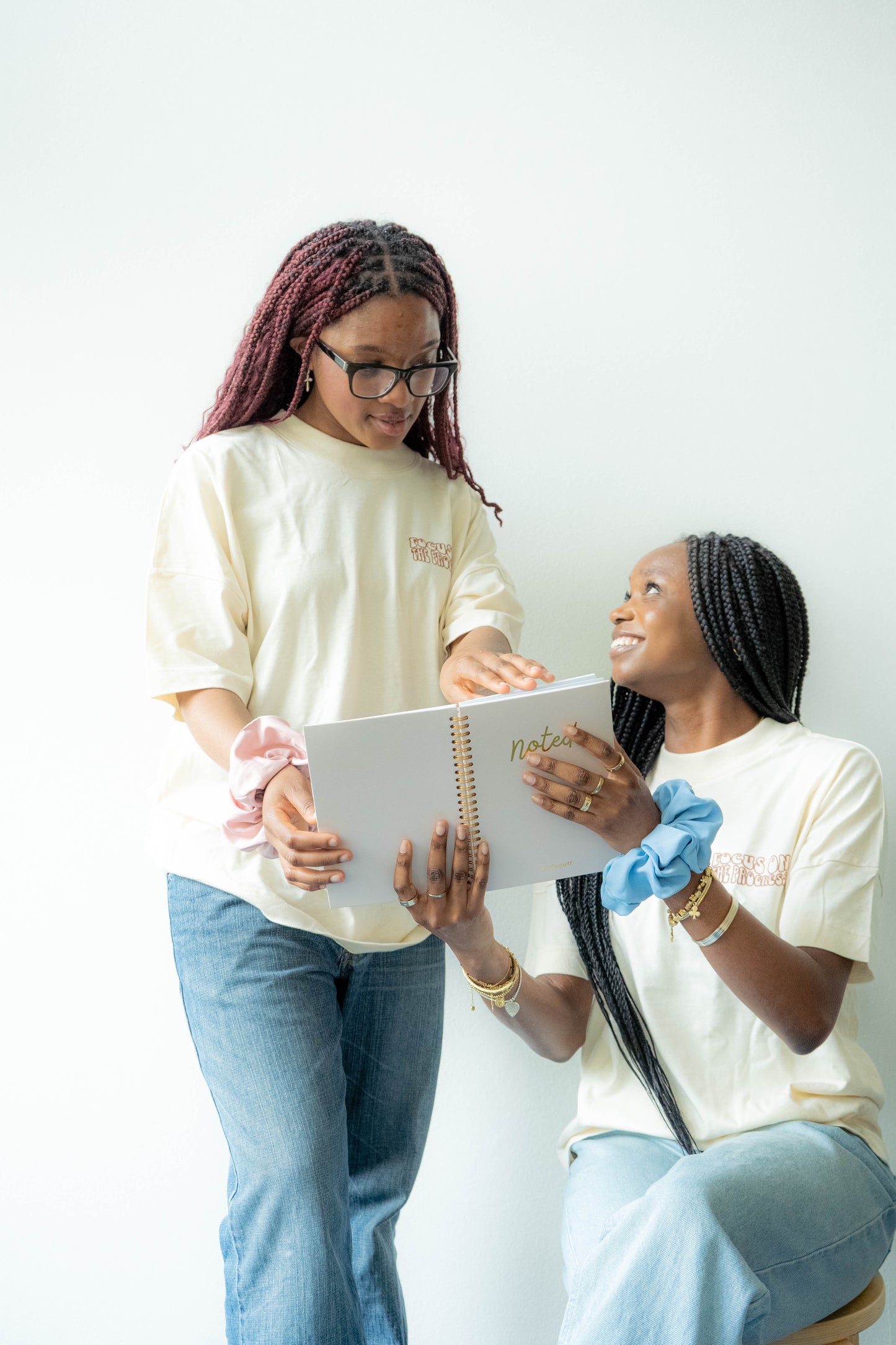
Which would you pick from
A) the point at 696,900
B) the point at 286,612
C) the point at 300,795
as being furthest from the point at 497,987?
the point at 286,612

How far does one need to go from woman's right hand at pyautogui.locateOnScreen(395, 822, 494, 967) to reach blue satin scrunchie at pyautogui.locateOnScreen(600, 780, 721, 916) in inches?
5.1

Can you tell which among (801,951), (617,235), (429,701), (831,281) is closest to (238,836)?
(429,701)

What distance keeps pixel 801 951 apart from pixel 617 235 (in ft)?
3.55

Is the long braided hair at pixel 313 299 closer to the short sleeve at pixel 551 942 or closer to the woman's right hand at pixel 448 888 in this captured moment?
the woman's right hand at pixel 448 888

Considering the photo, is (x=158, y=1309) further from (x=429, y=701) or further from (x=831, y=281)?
(x=831, y=281)

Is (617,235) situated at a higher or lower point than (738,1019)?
higher

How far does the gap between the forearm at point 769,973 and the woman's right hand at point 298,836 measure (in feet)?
1.14

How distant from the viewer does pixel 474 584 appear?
52.4 inches

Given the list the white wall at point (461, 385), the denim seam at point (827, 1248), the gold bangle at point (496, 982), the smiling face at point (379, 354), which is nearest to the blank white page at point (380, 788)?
the gold bangle at point (496, 982)

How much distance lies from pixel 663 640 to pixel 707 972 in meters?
0.41

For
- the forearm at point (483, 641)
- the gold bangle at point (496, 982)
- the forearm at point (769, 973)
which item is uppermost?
the forearm at point (483, 641)

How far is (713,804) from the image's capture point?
1.12 meters

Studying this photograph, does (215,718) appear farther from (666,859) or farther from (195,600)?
(666,859)

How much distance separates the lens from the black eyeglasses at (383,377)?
1176 mm
